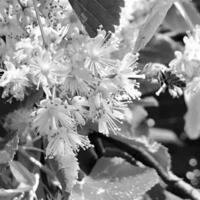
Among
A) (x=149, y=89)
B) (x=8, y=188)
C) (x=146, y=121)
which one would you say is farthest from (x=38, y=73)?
(x=146, y=121)

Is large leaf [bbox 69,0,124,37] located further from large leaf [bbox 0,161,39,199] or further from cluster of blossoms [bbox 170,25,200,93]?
large leaf [bbox 0,161,39,199]

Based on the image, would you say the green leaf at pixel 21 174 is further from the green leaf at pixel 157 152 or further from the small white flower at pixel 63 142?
the green leaf at pixel 157 152

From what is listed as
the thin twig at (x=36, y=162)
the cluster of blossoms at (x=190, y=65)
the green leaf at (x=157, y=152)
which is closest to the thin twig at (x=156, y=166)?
the green leaf at (x=157, y=152)

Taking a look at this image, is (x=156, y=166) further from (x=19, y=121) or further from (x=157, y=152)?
(x=19, y=121)

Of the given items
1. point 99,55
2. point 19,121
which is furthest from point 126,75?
point 19,121

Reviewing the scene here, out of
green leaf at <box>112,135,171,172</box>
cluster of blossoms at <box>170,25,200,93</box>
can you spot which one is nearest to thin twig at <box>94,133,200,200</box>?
green leaf at <box>112,135,171,172</box>

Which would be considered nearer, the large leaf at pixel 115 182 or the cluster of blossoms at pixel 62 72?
the cluster of blossoms at pixel 62 72
